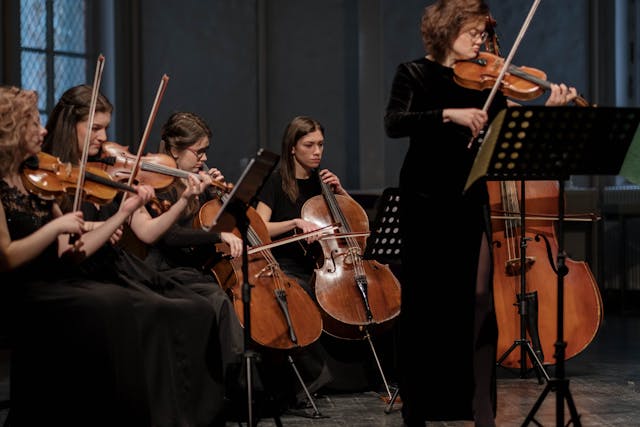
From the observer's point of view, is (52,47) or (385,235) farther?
(52,47)

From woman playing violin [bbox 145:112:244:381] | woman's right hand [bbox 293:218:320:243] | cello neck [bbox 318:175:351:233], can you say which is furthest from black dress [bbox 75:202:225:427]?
cello neck [bbox 318:175:351:233]

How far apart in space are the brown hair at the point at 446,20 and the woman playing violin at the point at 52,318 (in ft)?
3.48

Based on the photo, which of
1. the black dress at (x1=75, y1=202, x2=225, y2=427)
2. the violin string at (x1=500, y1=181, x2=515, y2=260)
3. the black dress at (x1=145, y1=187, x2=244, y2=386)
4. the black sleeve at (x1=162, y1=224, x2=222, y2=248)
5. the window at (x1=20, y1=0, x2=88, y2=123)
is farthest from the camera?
the window at (x1=20, y1=0, x2=88, y2=123)

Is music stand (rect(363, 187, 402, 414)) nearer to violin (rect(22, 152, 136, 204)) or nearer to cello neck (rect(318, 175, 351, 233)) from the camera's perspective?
cello neck (rect(318, 175, 351, 233))

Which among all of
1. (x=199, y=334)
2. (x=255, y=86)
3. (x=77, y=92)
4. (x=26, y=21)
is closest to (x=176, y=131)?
(x=77, y=92)

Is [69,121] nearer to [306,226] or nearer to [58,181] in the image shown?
[58,181]

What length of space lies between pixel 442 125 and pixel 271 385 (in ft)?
4.85

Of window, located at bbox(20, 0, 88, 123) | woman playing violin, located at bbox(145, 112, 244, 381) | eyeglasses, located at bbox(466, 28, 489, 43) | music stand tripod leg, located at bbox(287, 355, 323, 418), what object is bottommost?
music stand tripod leg, located at bbox(287, 355, 323, 418)

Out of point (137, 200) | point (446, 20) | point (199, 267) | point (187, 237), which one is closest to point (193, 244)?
point (187, 237)

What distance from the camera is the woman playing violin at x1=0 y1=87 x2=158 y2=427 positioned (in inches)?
119

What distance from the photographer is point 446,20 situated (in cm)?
313

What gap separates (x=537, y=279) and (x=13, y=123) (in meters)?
2.38

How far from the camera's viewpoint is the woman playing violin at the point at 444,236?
3.16 metres

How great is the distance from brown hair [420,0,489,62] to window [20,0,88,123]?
Answer: 4031mm
